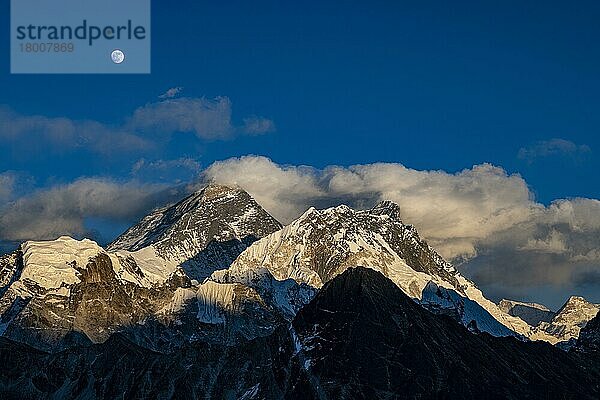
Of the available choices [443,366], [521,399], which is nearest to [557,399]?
[521,399]

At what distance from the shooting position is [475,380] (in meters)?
196

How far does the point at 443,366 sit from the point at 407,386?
9.18 meters

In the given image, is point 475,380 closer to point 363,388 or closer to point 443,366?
point 443,366

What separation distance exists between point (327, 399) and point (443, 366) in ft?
82.6

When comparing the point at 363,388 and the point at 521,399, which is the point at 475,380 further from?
the point at 363,388

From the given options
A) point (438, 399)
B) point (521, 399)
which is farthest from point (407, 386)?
point (521, 399)

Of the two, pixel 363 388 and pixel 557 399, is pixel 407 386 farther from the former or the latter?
pixel 557 399

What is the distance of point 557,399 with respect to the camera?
7785 inches

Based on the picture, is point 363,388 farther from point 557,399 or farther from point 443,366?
point 557,399

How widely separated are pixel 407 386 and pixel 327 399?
55.5 feet

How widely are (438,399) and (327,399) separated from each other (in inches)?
912

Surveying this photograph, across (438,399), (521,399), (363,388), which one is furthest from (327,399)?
(521,399)

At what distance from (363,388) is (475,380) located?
75.7 ft

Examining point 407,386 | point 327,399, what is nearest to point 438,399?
point 407,386
